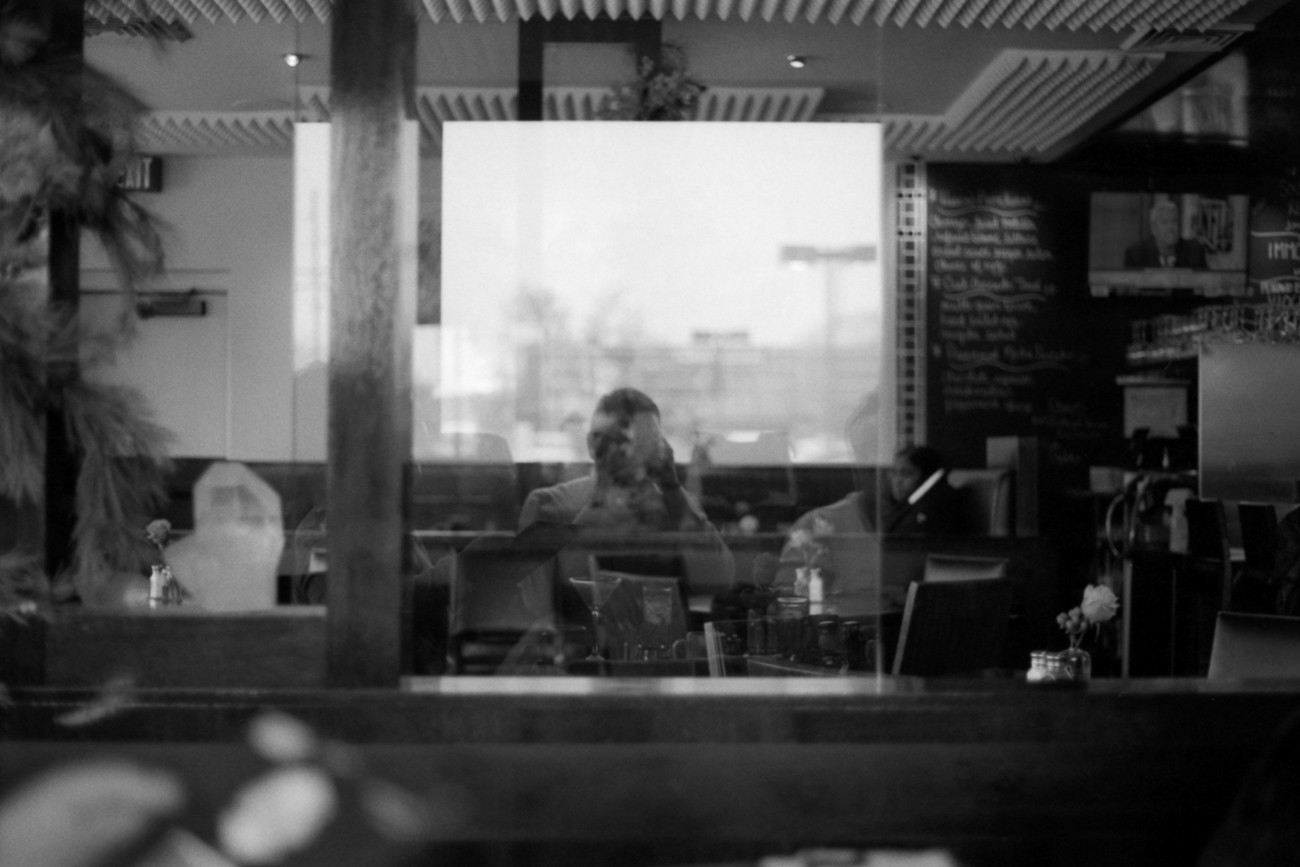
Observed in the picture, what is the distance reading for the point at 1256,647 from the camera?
318 centimetres

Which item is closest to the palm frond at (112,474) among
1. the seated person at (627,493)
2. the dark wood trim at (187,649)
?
the dark wood trim at (187,649)

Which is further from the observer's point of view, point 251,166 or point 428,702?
point 251,166

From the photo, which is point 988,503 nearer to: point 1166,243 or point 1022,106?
point 1022,106

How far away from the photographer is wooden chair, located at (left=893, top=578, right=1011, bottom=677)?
346 centimetres

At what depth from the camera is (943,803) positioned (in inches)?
78.0

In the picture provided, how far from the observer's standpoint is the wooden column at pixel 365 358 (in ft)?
6.59

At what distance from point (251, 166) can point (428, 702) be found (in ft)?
25.5

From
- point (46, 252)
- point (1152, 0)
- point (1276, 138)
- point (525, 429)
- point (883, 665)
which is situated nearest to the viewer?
point (46, 252)

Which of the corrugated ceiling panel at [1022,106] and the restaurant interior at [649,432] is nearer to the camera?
the restaurant interior at [649,432]

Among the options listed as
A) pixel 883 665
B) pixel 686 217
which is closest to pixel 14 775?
pixel 883 665

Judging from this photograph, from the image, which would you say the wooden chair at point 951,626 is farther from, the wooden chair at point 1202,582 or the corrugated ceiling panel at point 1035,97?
the corrugated ceiling panel at point 1035,97

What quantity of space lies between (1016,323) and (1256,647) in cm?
609

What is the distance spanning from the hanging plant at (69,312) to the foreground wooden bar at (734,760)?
26cm

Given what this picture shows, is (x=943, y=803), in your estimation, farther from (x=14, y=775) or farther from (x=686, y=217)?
(x=686, y=217)
